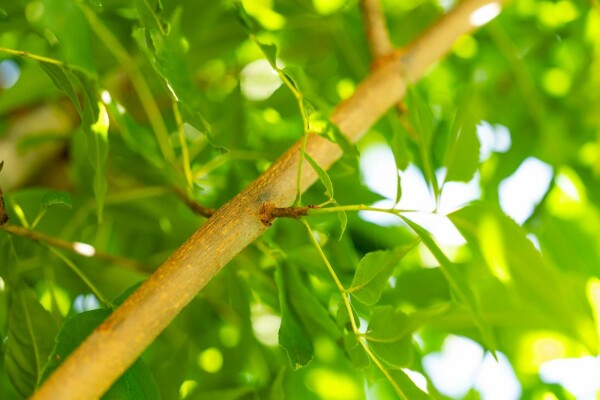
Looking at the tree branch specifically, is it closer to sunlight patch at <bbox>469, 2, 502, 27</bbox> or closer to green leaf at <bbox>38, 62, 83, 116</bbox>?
green leaf at <bbox>38, 62, 83, 116</bbox>

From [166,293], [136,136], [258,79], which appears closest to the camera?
[166,293]

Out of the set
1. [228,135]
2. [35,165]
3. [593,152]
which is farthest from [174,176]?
[593,152]

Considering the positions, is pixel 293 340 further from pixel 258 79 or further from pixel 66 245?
pixel 258 79

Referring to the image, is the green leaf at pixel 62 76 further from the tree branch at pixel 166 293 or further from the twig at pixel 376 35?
the twig at pixel 376 35

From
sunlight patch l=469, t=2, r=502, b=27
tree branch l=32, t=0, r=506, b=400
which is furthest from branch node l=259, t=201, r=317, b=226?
sunlight patch l=469, t=2, r=502, b=27

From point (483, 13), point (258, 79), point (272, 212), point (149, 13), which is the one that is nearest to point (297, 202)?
point (272, 212)

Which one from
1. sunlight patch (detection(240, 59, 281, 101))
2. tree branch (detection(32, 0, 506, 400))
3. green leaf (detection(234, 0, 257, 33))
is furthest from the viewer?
sunlight patch (detection(240, 59, 281, 101))
